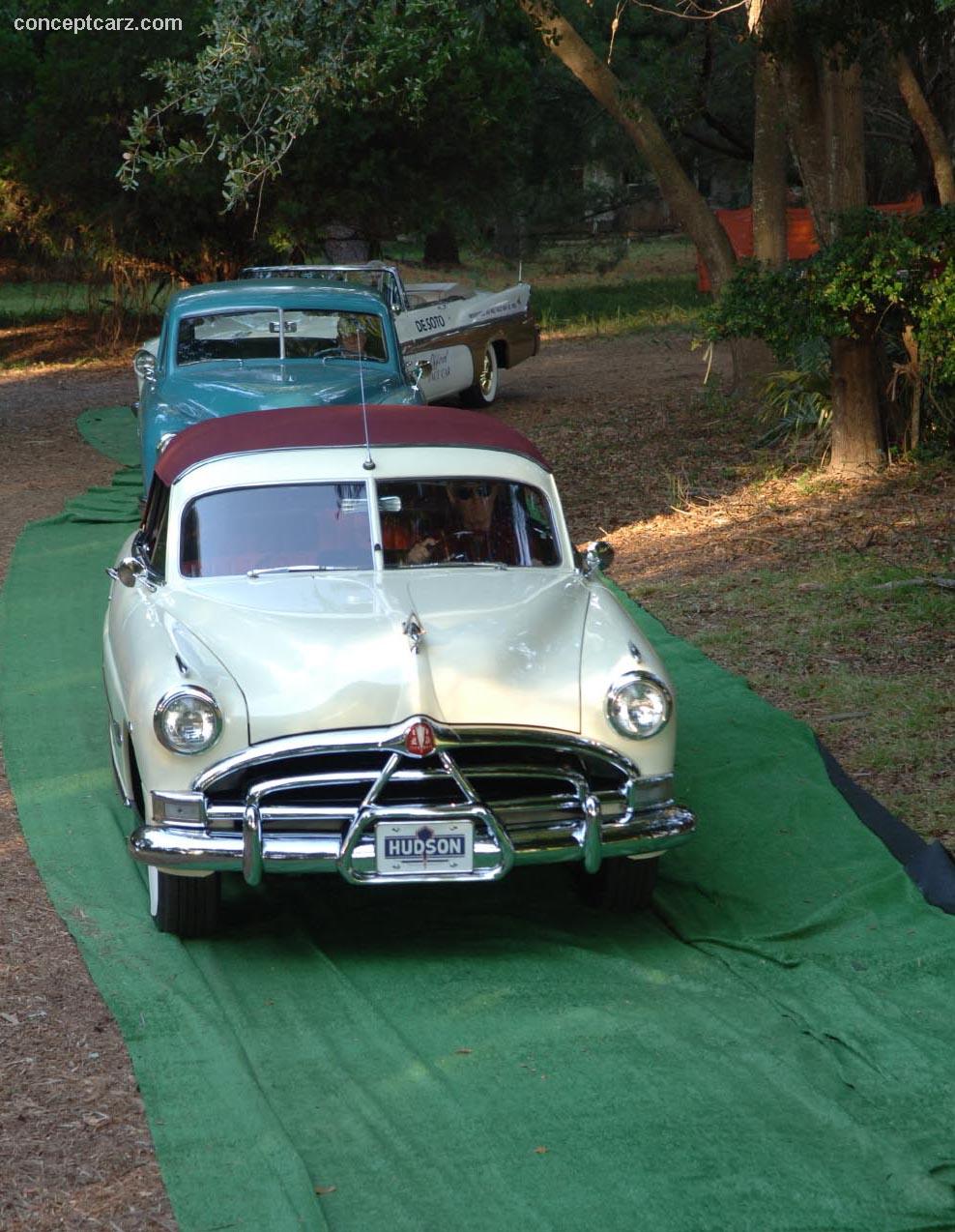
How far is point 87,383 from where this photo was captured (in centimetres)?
2069

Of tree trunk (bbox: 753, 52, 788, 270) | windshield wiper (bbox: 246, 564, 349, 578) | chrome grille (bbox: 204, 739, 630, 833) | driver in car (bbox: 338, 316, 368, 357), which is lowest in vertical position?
chrome grille (bbox: 204, 739, 630, 833)

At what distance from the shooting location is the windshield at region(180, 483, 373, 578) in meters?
5.51

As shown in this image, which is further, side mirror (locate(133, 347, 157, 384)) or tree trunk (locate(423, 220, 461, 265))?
tree trunk (locate(423, 220, 461, 265))

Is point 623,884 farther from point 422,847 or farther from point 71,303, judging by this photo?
point 71,303

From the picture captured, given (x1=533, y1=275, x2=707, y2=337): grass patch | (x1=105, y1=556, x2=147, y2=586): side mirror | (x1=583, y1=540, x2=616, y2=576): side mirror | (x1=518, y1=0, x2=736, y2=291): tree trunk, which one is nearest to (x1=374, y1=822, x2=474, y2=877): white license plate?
(x1=583, y1=540, x2=616, y2=576): side mirror

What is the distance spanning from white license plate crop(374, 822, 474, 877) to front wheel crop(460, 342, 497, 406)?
12.0 m

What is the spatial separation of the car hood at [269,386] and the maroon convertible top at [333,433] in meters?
3.36

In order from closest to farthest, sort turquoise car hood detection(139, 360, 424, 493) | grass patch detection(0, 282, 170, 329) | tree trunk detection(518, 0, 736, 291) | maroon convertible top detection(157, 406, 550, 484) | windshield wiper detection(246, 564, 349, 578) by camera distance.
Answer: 1. windshield wiper detection(246, 564, 349, 578)
2. maroon convertible top detection(157, 406, 550, 484)
3. turquoise car hood detection(139, 360, 424, 493)
4. tree trunk detection(518, 0, 736, 291)
5. grass patch detection(0, 282, 170, 329)

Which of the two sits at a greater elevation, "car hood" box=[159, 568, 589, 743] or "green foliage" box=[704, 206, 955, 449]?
"green foliage" box=[704, 206, 955, 449]

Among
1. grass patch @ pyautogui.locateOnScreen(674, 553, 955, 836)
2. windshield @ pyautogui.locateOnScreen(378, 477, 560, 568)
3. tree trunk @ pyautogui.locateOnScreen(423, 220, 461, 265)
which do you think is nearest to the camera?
windshield @ pyautogui.locateOnScreen(378, 477, 560, 568)

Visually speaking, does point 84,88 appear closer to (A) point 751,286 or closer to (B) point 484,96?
(B) point 484,96

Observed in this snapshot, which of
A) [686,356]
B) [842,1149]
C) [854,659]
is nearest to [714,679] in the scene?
[854,659]

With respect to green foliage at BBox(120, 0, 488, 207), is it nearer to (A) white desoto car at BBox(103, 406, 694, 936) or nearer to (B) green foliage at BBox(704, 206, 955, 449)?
(B) green foliage at BBox(704, 206, 955, 449)

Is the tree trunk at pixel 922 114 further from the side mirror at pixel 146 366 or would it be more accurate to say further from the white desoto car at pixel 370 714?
the white desoto car at pixel 370 714
